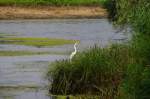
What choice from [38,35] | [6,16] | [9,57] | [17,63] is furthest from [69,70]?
[6,16]

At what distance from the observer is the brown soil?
69438mm

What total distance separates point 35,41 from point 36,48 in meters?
6.22

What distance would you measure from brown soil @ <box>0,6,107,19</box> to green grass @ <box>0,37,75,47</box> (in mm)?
22990

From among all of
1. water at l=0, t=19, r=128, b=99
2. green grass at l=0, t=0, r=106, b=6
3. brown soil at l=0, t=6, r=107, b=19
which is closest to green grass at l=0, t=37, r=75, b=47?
water at l=0, t=19, r=128, b=99

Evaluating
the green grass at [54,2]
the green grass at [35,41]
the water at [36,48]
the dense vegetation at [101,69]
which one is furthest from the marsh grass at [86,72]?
the green grass at [54,2]

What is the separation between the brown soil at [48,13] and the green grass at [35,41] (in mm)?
22990

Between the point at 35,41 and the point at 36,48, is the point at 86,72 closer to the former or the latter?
the point at 36,48

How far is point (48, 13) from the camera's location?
233 ft

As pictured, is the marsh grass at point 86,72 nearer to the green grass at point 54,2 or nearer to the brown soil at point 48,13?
the brown soil at point 48,13

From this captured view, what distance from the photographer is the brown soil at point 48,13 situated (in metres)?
69.4

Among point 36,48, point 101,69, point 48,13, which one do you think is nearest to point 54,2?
point 48,13

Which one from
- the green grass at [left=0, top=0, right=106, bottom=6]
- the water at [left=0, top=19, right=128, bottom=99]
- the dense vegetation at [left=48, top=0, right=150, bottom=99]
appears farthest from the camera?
the green grass at [left=0, top=0, right=106, bottom=6]

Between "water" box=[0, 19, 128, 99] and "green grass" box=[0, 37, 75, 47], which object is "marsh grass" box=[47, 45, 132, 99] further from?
"green grass" box=[0, 37, 75, 47]

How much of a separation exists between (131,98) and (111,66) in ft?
20.7
